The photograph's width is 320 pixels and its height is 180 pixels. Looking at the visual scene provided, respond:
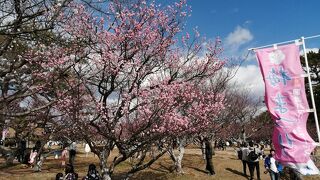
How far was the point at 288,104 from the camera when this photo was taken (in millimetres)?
6848

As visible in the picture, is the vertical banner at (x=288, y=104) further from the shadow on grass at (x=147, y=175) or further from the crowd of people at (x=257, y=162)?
the shadow on grass at (x=147, y=175)

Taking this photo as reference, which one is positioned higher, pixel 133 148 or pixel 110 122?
pixel 110 122

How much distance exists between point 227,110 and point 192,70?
12.3 m

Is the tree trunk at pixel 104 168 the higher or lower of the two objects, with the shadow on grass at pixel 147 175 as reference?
higher

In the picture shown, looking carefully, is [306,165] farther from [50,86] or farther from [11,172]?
[11,172]

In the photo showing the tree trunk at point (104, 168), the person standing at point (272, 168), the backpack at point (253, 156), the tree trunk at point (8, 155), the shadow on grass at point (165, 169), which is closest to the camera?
the tree trunk at point (104, 168)

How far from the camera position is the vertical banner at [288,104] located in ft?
21.5

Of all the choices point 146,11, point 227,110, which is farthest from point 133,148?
point 227,110

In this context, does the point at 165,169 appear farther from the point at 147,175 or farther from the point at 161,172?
the point at 147,175

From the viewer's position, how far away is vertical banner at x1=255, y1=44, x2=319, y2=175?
6.55 m

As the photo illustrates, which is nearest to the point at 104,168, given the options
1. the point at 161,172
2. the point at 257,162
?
the point at 257,162

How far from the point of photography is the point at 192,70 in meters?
12.7

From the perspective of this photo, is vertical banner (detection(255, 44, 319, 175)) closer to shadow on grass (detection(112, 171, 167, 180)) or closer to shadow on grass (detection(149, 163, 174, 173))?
shadow on grass (detection(112, 171, 167, 180))

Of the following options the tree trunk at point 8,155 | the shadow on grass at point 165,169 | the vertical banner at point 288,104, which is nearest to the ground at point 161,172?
the shadow on grass at point 165,169
